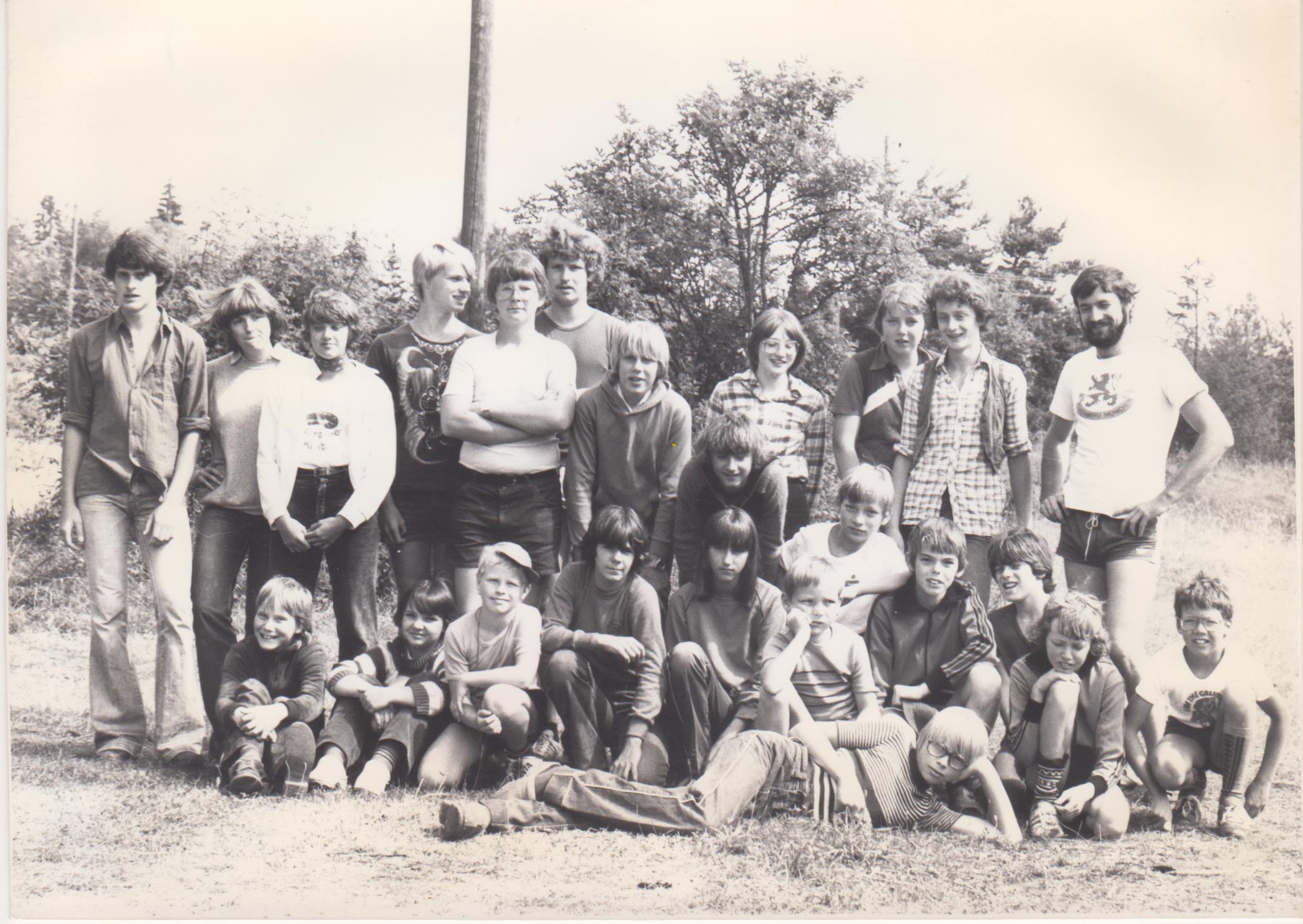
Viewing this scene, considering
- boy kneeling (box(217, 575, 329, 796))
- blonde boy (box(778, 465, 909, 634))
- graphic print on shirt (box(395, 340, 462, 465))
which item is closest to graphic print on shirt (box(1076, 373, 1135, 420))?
blonde boy (box(778, 465, 909, 634))

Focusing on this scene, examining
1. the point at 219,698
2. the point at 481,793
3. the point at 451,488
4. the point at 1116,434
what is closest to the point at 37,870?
the point at 219,698

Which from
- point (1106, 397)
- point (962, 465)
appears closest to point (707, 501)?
point (962, 465)

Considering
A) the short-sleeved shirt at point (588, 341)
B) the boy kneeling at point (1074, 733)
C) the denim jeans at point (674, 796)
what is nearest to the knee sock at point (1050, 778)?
the boy kneeling at point (1074, 733)

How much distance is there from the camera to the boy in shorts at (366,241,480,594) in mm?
4980

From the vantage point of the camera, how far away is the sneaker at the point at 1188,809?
14.6 ft

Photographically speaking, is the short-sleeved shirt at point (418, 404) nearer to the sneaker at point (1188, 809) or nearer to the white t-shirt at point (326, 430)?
the white t-shirt at point (326, 430)

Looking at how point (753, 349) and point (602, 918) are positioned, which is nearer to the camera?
point (602, 918)

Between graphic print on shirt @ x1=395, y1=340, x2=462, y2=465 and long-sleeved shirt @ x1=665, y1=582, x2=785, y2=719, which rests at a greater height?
graphic print on shirt @ x1=395, y1=340, x2=462, y2=465

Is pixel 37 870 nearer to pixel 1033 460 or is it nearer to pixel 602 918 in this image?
pixel 602 918

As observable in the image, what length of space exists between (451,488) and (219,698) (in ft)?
4.20

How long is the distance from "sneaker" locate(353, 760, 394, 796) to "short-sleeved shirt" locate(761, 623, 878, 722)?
1.51 meters

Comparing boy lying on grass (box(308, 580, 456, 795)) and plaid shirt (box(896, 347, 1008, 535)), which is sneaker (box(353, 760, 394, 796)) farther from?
plaid shirt (box(896, 347, 1008, 535))

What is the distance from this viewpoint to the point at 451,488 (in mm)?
5020

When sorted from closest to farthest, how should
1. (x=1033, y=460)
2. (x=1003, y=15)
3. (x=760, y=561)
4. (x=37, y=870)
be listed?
(x=37, y=870) → (x=760, y=561) → (x=1003, y=15) → (x=1033, y=460)
